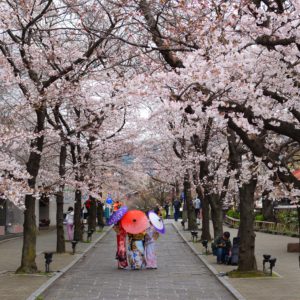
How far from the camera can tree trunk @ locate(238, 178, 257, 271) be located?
1573 cm

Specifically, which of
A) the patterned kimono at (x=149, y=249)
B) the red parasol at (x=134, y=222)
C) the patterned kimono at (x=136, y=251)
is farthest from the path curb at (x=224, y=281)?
the red parasol at (x=134, y=222)

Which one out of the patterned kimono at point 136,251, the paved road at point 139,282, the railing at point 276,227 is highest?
the railing at point 276,227

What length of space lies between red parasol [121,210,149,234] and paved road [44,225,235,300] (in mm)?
1307

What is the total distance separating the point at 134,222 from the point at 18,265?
409 cm

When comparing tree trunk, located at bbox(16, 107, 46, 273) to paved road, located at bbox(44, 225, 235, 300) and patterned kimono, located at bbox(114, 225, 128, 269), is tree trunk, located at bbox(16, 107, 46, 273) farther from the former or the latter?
patterned kimono, located at bbox(114, 225, 128, 269)

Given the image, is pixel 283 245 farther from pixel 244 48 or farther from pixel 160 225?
pixel 244 48

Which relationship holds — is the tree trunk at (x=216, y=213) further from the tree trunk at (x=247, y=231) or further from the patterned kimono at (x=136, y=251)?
the tree trunk at (x=247, y=231)

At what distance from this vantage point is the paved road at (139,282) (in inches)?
512

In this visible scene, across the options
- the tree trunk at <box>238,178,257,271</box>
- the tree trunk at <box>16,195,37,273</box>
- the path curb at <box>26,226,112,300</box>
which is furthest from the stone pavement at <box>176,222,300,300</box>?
the tree trunk at <box>16,195,37,273</box>

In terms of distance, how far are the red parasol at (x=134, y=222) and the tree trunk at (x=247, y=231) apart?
3.41 metres

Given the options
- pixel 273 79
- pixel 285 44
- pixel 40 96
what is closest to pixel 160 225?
pixel 40 96

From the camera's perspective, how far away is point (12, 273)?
16.2 meters

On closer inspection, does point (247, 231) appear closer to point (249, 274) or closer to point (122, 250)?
point (249, 274)

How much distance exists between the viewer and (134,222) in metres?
18.2
